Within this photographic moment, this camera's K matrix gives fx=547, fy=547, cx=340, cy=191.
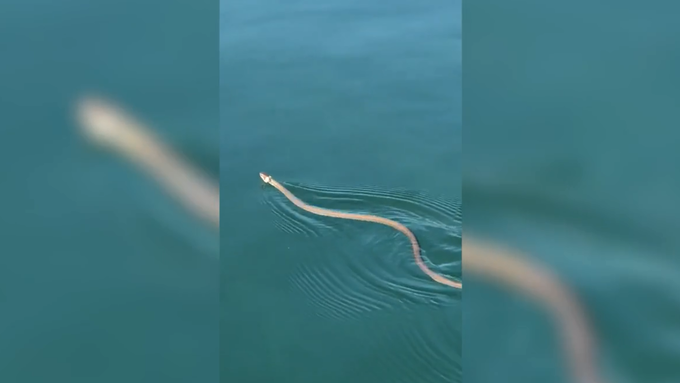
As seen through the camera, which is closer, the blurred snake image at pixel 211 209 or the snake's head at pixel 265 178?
the blurred snake image at pixel 211 209

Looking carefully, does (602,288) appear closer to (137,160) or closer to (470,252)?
(470,252)

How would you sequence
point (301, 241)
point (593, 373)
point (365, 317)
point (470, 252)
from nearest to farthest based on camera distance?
point (593, 373), point (470, 252), point (365, 317), point (301, 241)

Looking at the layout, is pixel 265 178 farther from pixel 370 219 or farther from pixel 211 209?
pixel 211 209

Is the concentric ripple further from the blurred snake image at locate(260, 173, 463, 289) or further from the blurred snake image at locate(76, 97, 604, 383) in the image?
the blurred snake image at locate(76, 97, 604, 383)

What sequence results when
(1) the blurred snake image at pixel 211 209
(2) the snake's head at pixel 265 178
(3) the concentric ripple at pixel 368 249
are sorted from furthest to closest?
(2) the snake's head at pixel 265 178 < (3) the concentric ripple at pixel 368 249 < (1) the blurred snake image at pixel 211 209

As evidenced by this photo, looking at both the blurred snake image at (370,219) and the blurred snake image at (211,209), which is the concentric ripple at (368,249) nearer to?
the blurred snake image at (370,219)

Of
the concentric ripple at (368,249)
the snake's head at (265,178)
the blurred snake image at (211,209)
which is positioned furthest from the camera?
the snake's head at (265,178)

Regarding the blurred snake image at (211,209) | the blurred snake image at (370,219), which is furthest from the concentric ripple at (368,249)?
the blurred snake image at (211,209)

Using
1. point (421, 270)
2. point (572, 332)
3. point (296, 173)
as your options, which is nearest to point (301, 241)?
point (296, 173)
